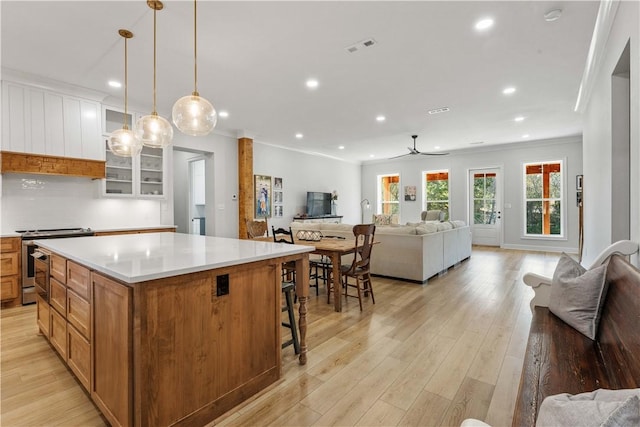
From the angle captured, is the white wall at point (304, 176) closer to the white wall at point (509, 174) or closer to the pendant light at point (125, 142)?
the white wall at point (509, 174)

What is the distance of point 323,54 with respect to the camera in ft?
11.1

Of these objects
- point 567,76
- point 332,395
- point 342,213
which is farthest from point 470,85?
point 342,213

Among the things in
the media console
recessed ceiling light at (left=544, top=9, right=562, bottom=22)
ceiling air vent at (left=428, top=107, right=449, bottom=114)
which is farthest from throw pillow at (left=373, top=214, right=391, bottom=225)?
recessed ceiling light at (left=544, top=9, right=562, bottom=22)

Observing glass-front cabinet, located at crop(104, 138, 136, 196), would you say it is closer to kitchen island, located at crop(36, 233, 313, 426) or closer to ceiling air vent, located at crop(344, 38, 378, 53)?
kitchen island, located at crop(36, 233, 313, 426)

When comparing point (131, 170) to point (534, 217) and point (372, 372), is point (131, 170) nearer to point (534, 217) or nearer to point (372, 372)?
point (372, 372)

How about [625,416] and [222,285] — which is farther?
[222,285]

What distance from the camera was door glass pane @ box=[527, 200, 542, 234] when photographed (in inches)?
316

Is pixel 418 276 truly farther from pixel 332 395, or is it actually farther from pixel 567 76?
pixel 567 76

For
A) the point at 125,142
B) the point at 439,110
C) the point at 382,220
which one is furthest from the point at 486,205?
the point at 125,142

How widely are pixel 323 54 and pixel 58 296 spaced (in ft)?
10.7

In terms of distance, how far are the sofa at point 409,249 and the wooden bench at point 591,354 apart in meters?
2.75

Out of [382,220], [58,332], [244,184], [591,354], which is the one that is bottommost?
[58,332]

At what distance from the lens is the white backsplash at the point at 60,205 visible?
4043 millimetres

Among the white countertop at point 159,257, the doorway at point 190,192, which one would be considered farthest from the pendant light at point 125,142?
the doorway at point 190,192
